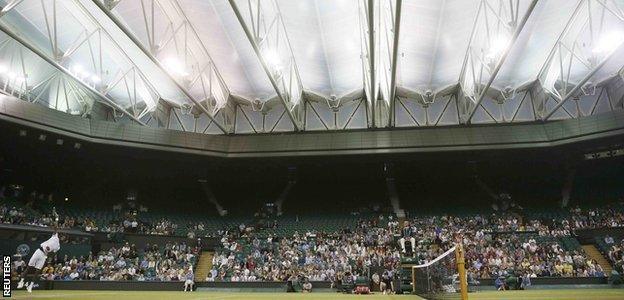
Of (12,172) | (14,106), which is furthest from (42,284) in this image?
(12,172)

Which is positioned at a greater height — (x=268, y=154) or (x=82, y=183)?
(x=268, y=154)

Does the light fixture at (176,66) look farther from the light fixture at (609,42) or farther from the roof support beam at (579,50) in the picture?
the light fixture at (609,42)

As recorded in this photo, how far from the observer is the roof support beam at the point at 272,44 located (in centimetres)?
2120

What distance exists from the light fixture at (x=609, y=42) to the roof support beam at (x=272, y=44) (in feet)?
Answer: 62.0

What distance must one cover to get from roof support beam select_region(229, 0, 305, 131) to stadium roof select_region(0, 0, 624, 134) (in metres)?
0.11

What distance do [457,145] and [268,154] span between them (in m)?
16.6

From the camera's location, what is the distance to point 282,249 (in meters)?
31.5

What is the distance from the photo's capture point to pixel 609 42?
25875mm

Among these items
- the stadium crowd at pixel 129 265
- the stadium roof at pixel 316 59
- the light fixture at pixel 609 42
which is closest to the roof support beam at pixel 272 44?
the stadium roof at pixel 316 59

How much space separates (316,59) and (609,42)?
18.8 meters

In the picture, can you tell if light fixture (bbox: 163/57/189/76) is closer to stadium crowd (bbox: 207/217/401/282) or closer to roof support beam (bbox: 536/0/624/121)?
stadium crowd (bbox: 207/217/401/282)

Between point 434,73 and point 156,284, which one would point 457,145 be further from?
point 156,284

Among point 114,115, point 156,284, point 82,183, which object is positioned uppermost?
point 114,115

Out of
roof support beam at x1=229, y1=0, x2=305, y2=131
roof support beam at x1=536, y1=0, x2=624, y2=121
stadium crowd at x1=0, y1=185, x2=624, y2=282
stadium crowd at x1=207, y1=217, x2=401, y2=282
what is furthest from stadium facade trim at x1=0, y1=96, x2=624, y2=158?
stadium crowd at x1=207, y1=217, x2=401, y2=282
